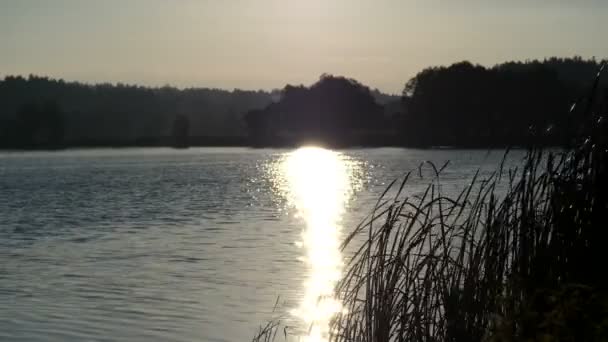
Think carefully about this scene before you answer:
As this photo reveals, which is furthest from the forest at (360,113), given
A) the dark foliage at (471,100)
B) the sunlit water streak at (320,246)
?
the sunlit water streak at (320,246)

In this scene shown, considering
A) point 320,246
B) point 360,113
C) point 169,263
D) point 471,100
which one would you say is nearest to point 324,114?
point 360,113

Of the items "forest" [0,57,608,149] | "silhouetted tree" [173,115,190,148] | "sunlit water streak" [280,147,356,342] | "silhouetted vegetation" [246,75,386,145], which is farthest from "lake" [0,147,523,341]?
"silhouetted tree" [173,115,190,148]

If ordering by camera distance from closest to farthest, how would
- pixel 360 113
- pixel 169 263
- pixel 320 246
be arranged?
pixel 169 263, pixel 320 246, pixel 360 113

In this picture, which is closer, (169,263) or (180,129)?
(169,263)

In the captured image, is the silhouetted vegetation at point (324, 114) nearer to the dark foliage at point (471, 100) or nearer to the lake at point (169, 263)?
the dark foliage at point (471, 100)

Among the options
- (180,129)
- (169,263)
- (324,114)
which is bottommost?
(169,263)

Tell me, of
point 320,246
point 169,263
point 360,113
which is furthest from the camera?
point 360,113

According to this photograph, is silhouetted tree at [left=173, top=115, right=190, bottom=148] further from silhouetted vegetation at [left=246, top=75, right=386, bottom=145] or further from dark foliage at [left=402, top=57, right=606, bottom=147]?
dark foliage at [left=402, top=57, right=606, bottom=147]

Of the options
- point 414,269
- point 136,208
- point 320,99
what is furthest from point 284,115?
point 414,269

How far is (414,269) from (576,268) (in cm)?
169

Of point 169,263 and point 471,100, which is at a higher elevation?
point 471,100

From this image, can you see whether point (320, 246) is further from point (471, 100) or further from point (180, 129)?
point (180, 129)

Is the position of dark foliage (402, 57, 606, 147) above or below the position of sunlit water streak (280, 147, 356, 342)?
above

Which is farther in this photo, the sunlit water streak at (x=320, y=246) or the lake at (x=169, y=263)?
the lake at (x=169, y=263)
